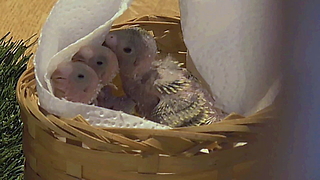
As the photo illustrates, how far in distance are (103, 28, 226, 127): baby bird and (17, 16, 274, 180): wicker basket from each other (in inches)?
4.4

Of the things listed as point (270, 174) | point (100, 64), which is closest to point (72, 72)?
point (100, 64)

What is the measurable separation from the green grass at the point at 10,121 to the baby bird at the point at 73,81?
147 mm

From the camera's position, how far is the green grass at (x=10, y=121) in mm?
551

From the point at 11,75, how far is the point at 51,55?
0.63 ft

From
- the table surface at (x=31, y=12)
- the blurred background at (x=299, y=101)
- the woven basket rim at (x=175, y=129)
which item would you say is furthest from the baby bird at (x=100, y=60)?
the table surface at (x=31, y=12)

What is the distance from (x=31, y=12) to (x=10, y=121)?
0.47 meters

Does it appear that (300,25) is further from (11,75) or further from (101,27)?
(11,75)

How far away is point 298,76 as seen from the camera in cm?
11

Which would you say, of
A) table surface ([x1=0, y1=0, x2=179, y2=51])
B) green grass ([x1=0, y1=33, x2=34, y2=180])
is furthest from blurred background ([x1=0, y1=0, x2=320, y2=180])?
table surface ([x1=0, y1=0, x2=179, y2=51])

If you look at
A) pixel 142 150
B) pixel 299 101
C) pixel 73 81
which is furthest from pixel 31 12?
pixel 299 101

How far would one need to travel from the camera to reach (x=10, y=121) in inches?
22.5

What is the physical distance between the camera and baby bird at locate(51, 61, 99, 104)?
1.48ft

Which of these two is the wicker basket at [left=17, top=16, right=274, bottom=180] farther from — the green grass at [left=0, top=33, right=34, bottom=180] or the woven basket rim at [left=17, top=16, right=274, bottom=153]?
the green grass at [left=0, top=33, right=34, bottom=180]

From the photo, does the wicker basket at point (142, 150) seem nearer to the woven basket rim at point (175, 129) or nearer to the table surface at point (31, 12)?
the woven basket rim at point (175, 129)
